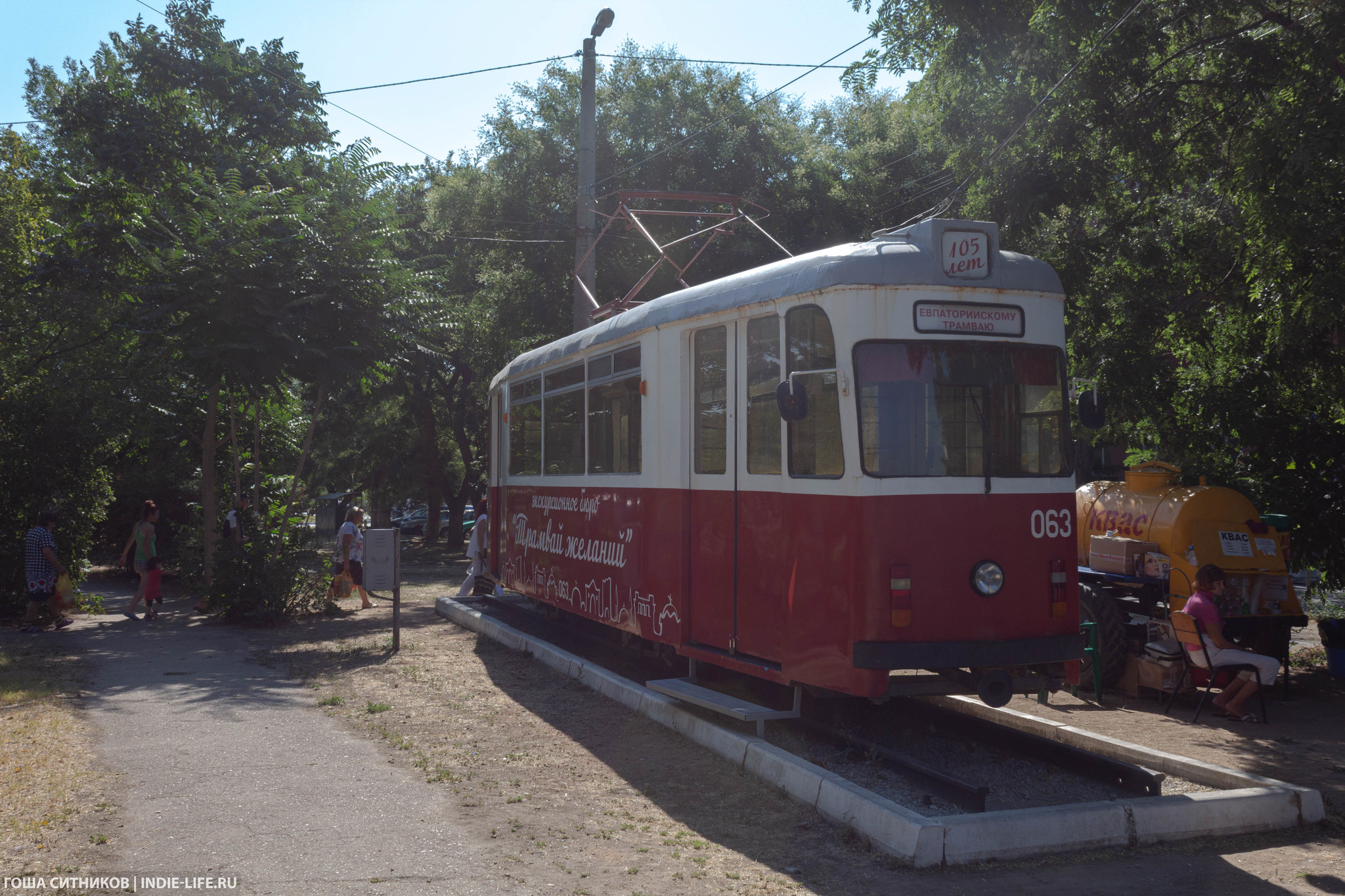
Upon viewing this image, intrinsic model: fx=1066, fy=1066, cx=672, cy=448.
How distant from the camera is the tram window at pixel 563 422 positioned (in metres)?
11.1

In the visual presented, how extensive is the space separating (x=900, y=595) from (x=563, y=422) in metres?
5.68

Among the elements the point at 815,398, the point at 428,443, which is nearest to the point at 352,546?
the point at 815,398

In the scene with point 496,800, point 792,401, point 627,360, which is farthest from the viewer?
point 627,360

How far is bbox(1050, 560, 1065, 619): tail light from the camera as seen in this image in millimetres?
7176

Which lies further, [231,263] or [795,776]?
[231,263]

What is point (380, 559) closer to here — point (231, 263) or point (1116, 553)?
point (231, 263)

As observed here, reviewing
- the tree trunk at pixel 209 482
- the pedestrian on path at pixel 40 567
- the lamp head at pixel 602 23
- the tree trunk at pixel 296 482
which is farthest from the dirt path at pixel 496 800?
the lamp head at pixel 602 23

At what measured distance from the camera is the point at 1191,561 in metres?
10.2

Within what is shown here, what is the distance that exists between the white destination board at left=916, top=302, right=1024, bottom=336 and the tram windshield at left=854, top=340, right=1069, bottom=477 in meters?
0.09

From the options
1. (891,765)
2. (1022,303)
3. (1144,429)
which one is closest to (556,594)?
(891,765)

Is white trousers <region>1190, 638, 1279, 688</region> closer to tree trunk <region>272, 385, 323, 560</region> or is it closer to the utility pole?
the utility pole

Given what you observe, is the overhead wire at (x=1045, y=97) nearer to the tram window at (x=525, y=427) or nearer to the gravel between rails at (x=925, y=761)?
the gravel between rails at (x=925, y=761)

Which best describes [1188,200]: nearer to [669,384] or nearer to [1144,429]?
[1144,429]

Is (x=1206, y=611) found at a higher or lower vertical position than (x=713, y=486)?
lower
